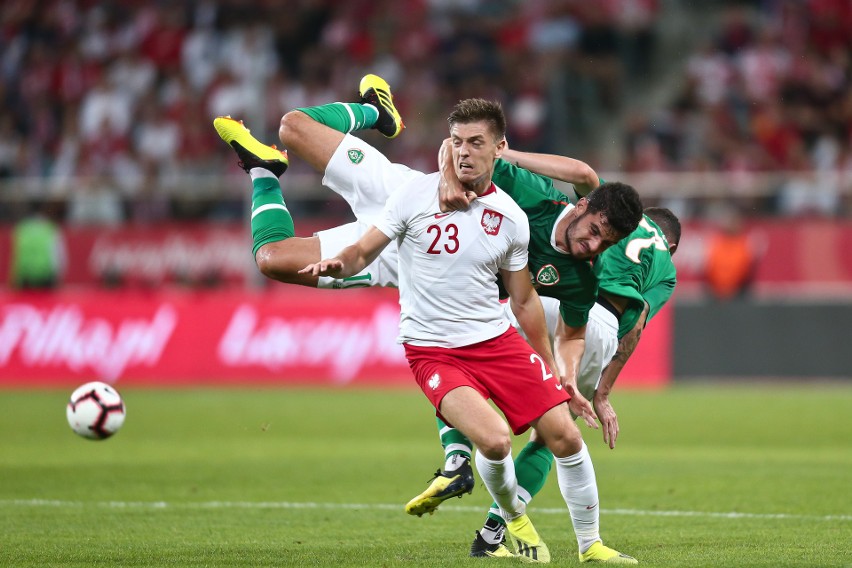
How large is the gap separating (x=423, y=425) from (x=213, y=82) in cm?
991

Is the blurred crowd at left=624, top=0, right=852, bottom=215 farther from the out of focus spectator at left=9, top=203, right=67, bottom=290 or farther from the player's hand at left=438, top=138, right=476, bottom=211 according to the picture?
the player's hand at left=438, top=138, right=476, bottom=211

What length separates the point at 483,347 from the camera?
24.3 feet

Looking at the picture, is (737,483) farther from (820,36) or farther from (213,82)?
(213,82)

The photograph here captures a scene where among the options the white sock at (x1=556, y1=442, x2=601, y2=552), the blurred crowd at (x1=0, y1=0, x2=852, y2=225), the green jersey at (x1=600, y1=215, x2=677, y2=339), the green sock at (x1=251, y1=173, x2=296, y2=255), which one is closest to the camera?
the white sock at (x1=556, y1=442, x2=601, y2=552)

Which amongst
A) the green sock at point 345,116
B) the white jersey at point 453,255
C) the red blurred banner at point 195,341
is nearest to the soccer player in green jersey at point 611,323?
the white jersey at point 453,255

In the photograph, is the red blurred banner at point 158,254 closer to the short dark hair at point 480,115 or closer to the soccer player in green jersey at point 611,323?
the soccer player in green jersey at point 611,323

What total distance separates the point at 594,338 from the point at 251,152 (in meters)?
2.46

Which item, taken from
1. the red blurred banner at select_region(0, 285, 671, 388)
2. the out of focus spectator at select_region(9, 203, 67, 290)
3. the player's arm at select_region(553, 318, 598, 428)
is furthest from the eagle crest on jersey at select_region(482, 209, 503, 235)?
the out of focus spectator at select_region(9, 203, 67, 290)

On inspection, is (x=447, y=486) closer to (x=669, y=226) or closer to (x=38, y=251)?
(x=669, y=226)

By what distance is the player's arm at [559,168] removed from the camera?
8102 millimetres

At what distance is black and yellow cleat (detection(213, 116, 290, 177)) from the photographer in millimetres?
8766

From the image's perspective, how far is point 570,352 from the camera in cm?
801

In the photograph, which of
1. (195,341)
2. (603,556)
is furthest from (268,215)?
(195,341)

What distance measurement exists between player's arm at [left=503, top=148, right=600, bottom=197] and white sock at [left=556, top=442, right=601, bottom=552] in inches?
66.0
